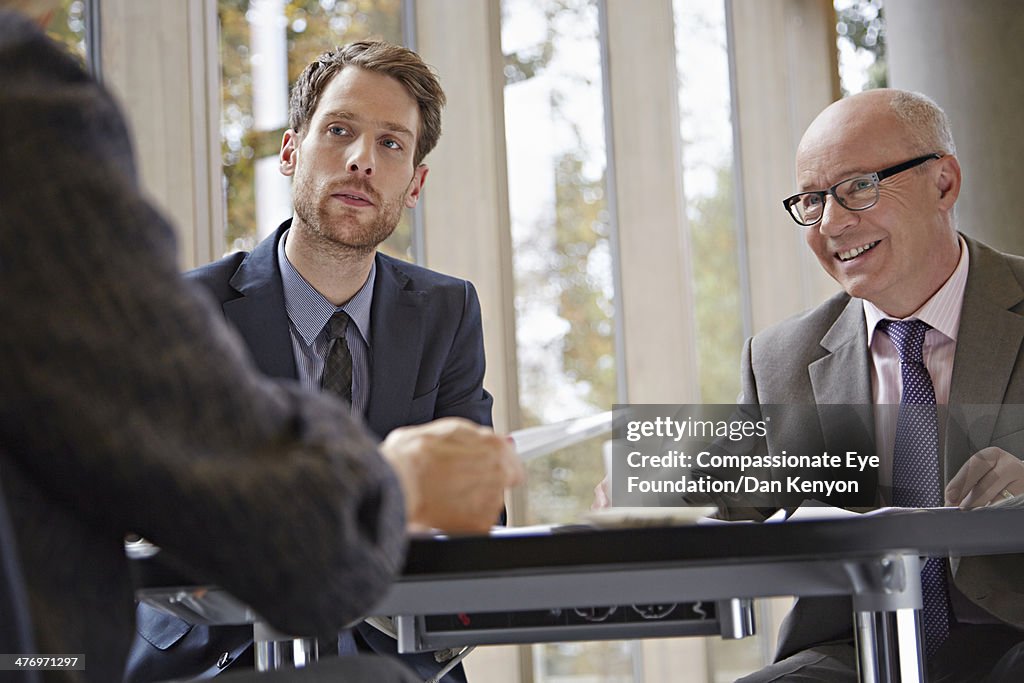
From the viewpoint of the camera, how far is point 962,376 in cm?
225

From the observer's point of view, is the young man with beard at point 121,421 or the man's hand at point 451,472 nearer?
the young man with beard at point 121,421

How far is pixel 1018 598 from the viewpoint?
6.34 feet

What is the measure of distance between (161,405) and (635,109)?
475 cm

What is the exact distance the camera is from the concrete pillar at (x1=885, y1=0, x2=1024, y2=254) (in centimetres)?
420

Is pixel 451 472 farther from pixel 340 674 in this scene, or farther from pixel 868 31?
pixel 868 31

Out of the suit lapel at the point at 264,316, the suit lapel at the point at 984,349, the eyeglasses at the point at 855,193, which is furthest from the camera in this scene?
the eyeglasses at the point at 855,193

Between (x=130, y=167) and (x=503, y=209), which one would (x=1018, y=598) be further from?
(x=503, y=209)

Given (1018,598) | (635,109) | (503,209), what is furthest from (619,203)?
(1018,598)

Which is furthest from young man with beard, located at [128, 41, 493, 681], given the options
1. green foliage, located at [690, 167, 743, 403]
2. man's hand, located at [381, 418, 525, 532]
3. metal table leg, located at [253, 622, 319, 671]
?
green foliage, located at [690, 167, 743, 403]

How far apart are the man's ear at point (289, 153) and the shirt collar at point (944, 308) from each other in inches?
55.1

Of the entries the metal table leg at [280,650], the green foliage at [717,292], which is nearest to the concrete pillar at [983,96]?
the green foliage at [717,292]

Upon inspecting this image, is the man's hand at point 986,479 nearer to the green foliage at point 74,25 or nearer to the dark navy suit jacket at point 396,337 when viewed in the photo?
the dark navy suit jacket at point 396,337

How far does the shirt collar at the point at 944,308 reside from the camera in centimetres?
241

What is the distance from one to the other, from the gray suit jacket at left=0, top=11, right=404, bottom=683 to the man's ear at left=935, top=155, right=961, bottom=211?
7.19 feet
